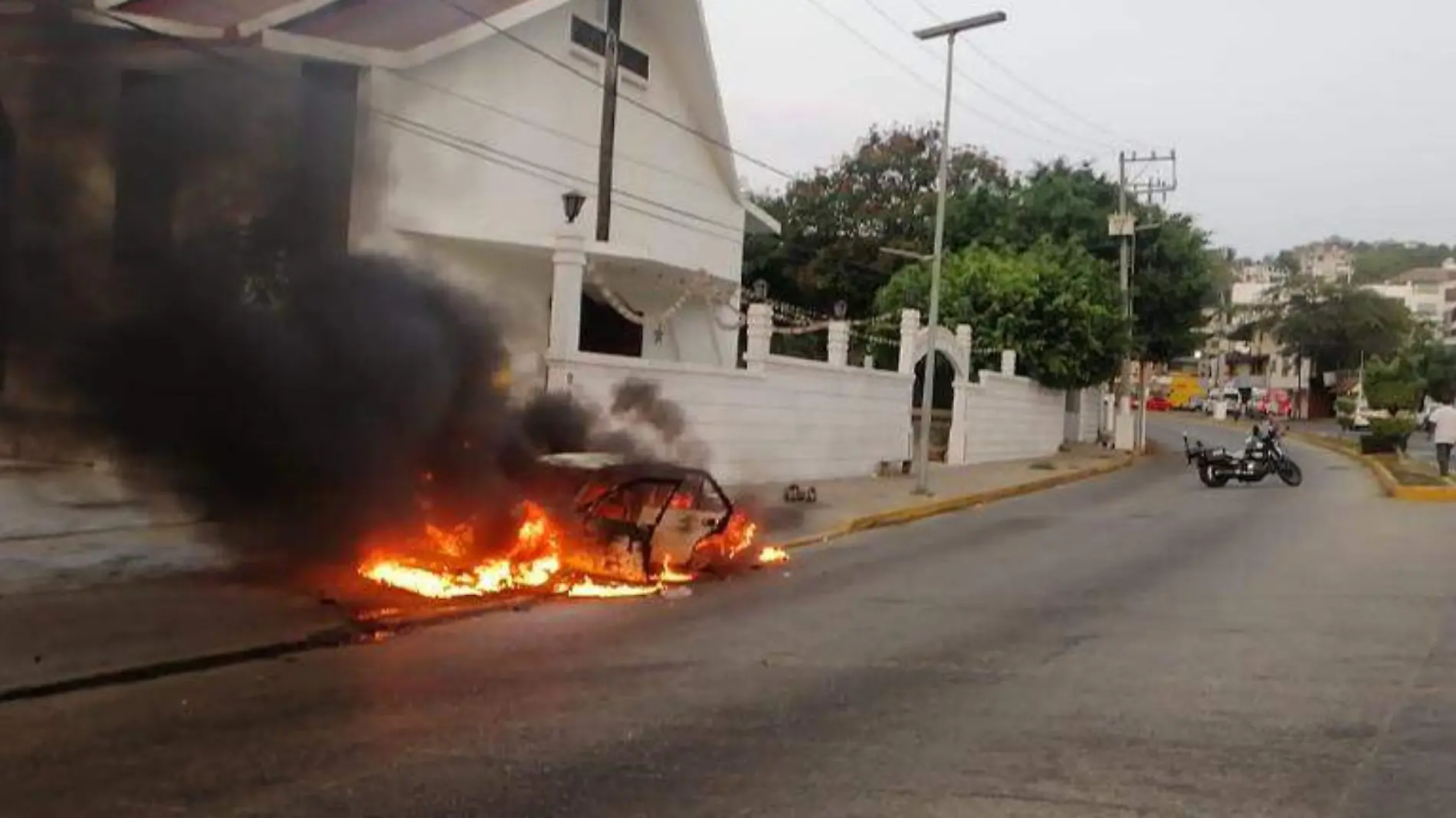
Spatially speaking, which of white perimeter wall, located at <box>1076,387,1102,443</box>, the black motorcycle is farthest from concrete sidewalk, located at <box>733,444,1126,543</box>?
white perimeter wall, located at <box>1076,387,1102,443</box>

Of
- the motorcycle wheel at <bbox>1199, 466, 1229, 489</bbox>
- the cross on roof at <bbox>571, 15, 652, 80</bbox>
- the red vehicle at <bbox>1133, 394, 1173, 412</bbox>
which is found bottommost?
the motorcycle wheel at <bbox>1199, 466, 1229, 489</bbox>

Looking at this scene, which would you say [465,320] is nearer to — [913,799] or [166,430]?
[166,430]

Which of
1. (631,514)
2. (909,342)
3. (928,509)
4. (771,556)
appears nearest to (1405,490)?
(928,509)

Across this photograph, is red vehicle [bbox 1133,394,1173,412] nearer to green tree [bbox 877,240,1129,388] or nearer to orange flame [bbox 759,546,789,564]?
green tree [bbox 877,240,1129,388]

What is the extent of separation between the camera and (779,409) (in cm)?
2194

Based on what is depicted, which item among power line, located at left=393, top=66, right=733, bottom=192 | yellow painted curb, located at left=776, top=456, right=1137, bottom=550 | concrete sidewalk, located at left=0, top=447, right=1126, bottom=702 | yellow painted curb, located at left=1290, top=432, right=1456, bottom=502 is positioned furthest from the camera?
yellow painted curb, located at left=1290, top=432, right=1456, bottom=502

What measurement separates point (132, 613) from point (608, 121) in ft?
41.8

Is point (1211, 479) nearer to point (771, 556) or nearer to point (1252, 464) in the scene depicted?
point (1252, 464)

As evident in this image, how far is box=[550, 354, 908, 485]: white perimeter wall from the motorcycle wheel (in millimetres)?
5437

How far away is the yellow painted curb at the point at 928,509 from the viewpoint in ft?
53.5

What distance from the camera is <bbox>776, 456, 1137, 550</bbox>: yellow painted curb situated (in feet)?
53.5

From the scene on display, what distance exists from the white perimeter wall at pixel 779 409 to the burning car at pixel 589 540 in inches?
172

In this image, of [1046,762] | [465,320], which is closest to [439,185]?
[465,320]

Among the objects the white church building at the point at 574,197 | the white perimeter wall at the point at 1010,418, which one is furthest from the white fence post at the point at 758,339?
the white perimeter wall at the point at 1010,418
